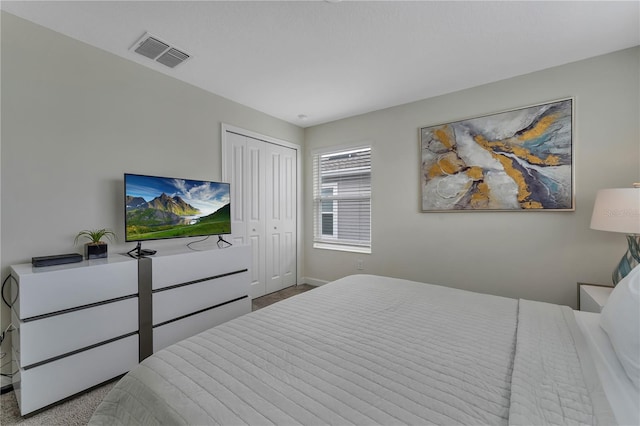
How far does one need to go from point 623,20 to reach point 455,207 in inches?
71.4

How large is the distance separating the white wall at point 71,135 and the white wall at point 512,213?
2.37 m

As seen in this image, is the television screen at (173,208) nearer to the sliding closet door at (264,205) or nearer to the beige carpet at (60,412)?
the sliding closet door at (264,205)

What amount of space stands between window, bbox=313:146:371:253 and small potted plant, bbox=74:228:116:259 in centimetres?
269

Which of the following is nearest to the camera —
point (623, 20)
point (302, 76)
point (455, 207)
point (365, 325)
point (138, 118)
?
point (365, 325)

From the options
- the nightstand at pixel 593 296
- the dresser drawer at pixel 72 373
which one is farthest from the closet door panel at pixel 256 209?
the nightstand at pixel 593 296

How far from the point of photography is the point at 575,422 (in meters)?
0.73

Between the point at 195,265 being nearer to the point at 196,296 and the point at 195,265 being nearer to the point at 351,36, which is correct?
the point at 196,296

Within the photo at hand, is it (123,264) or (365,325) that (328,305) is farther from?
(123,264)

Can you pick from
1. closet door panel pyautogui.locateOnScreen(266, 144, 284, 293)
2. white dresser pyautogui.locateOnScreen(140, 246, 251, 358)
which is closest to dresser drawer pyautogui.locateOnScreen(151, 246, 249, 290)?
white dresser pyautogui.locateOnScreen(140, 246, 251, 358)

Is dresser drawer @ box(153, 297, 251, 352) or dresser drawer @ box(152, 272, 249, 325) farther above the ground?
dresser drawer @ box(152, 272, 249, 325)

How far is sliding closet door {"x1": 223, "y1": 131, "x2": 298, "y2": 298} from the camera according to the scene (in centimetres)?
332

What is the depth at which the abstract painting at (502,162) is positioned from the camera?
242cm

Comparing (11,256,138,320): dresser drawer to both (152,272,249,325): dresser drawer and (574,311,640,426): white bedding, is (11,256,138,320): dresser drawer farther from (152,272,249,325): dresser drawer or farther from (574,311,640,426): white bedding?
(574,311,640,426): white bedding

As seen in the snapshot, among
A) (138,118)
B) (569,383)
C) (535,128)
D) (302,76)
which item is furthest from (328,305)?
(535,128)
